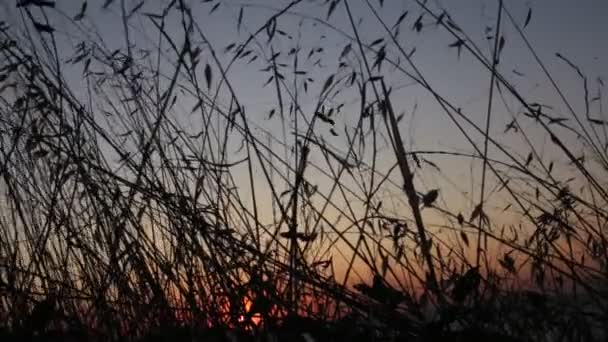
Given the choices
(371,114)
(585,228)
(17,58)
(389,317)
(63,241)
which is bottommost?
(389,317)

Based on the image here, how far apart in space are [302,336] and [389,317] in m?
0.17

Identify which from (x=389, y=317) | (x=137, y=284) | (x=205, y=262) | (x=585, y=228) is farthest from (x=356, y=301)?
(x=585, y=228)

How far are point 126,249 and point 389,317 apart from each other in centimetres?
73

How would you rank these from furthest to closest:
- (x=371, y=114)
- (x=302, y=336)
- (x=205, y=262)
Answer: (x=371, y=114)
(x=205, y=262)
(x=302, y=336)

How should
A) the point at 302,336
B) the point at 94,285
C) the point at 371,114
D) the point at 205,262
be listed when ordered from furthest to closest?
1. the point at 371,114
2. the point at 94,285
3. the point at 205,262
4. the point at 302,336

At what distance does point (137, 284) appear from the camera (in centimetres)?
177

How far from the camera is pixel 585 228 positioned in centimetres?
183

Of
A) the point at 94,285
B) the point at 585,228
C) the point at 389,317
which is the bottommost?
the point at 389,317

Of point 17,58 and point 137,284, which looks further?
point 17,58

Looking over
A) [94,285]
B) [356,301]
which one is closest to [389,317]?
[356,301]

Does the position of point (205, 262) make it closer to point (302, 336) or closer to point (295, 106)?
point (302, 336)

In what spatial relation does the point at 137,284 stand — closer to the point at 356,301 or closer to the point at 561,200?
the point at 356,301

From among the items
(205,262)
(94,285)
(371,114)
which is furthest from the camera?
(371,114)

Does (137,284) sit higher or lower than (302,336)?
higher
